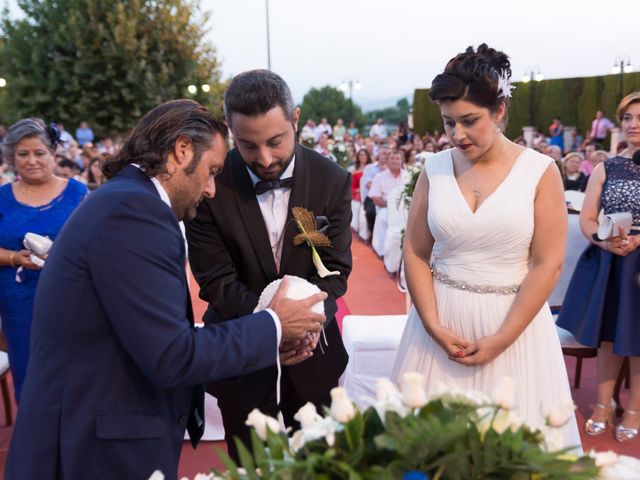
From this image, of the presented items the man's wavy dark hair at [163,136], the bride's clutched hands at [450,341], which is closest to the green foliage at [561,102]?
the bride's clutched hands at [450,341]

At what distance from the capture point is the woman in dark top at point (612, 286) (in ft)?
13.0

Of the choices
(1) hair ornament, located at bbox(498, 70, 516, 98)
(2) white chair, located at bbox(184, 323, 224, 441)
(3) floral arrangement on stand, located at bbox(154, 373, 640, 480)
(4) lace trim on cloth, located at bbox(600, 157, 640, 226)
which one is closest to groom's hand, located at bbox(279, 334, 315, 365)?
(3) floral arrangement on stand, located at bbox(154, 373, 640, 480)

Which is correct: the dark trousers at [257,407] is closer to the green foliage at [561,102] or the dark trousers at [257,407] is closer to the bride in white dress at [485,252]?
the bride in white dress at [485,252]

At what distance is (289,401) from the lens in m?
2.65

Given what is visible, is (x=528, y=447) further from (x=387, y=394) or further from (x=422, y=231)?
(x=422, y=231)

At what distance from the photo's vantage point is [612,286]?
4.16m

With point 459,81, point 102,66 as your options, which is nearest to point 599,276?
point 459,81

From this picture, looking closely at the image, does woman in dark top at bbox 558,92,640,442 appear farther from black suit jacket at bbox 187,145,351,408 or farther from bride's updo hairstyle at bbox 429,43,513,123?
black suit jacket at bbox 187,145,351,408

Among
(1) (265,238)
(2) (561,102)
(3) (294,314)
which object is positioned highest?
(2) (561,102)

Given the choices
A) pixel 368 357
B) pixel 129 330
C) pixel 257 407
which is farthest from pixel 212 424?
pixel 129 330

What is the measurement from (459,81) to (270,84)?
70cm

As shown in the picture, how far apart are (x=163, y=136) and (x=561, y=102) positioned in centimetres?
2231

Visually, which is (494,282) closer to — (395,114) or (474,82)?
(474,82)

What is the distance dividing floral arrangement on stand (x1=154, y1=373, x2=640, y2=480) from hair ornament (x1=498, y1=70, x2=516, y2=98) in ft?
5.05
